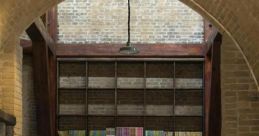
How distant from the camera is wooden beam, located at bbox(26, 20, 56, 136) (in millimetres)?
10547

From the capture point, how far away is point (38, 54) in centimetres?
1072

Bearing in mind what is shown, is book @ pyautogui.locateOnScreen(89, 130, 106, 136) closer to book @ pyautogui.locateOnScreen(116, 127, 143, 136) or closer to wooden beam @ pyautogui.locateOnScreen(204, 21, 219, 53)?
book @ pyautogui.locateOnScreen(116, 127, 143, 136)

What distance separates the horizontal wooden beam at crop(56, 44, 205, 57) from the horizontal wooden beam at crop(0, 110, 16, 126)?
4856mm

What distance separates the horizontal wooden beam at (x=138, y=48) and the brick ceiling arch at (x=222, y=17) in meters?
4.60

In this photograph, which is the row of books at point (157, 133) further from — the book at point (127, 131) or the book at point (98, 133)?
the book at point (98, 133)

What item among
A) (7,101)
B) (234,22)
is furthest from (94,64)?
(234,22)

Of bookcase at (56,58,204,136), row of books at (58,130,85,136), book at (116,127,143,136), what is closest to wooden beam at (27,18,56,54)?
bookcase at (56,58,204,136)

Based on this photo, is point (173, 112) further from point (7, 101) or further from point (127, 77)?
point (7, 101)

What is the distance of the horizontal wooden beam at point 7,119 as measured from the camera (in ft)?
22.2

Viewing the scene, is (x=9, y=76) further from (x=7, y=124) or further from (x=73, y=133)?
(x=73, y=133)

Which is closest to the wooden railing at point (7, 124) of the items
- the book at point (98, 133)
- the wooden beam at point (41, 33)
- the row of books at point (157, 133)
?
the wooden beam at point (41, 33)

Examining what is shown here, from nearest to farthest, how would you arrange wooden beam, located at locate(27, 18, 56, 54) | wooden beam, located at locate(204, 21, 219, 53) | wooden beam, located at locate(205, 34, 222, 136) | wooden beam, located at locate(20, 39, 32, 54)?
wooden beam, located at locate(27, 18, 56, 54)
wooden beam, located at locate(204, 21, 219, 53)
wooden beam, located at locate(205, 34, 222, 136)
wooden beam, located at locate(20, 39, 32, 54)

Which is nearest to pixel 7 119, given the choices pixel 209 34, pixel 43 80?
pixel 43 80

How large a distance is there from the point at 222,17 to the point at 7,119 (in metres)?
2.88
